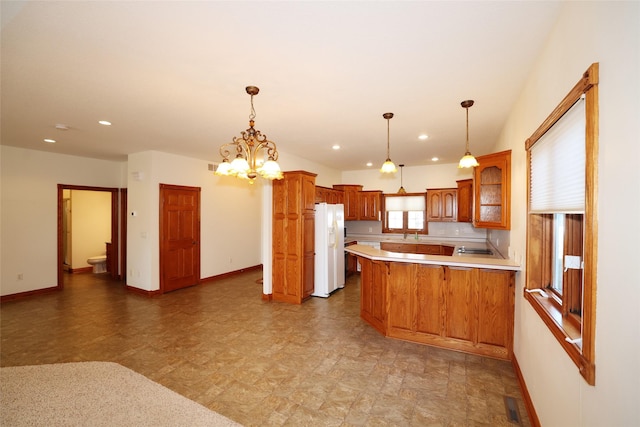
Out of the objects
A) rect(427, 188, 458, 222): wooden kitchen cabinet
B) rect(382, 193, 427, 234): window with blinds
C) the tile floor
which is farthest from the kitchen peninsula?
rect(382, 193, 427, 234): window with blinds

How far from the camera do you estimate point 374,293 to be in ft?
13.3

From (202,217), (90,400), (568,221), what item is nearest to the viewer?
(568,221)

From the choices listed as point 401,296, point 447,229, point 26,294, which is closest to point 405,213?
point 447,229

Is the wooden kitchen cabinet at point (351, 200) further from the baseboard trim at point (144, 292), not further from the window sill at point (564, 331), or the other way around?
the window sill at point (564, 331)

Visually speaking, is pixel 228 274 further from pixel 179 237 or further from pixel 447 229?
pixel 447 229

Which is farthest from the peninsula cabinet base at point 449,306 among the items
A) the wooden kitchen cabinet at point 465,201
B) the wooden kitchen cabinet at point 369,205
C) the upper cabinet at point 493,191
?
the wooden kitchen cabinet at point 369,205

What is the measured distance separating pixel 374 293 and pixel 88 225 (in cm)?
821

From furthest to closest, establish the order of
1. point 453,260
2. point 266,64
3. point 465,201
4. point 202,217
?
point 202,217 < point 465,201 < point 453,260 < point 266,64

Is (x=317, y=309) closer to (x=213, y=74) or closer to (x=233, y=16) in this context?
(x=213, y=74)

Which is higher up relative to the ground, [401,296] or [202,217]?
[202,217]

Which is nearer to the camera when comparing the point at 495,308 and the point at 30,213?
the point at 495,308

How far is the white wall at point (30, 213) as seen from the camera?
5.23 meters

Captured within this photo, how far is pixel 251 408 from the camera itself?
7.84 feet

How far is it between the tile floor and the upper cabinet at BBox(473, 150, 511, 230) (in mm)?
1648
